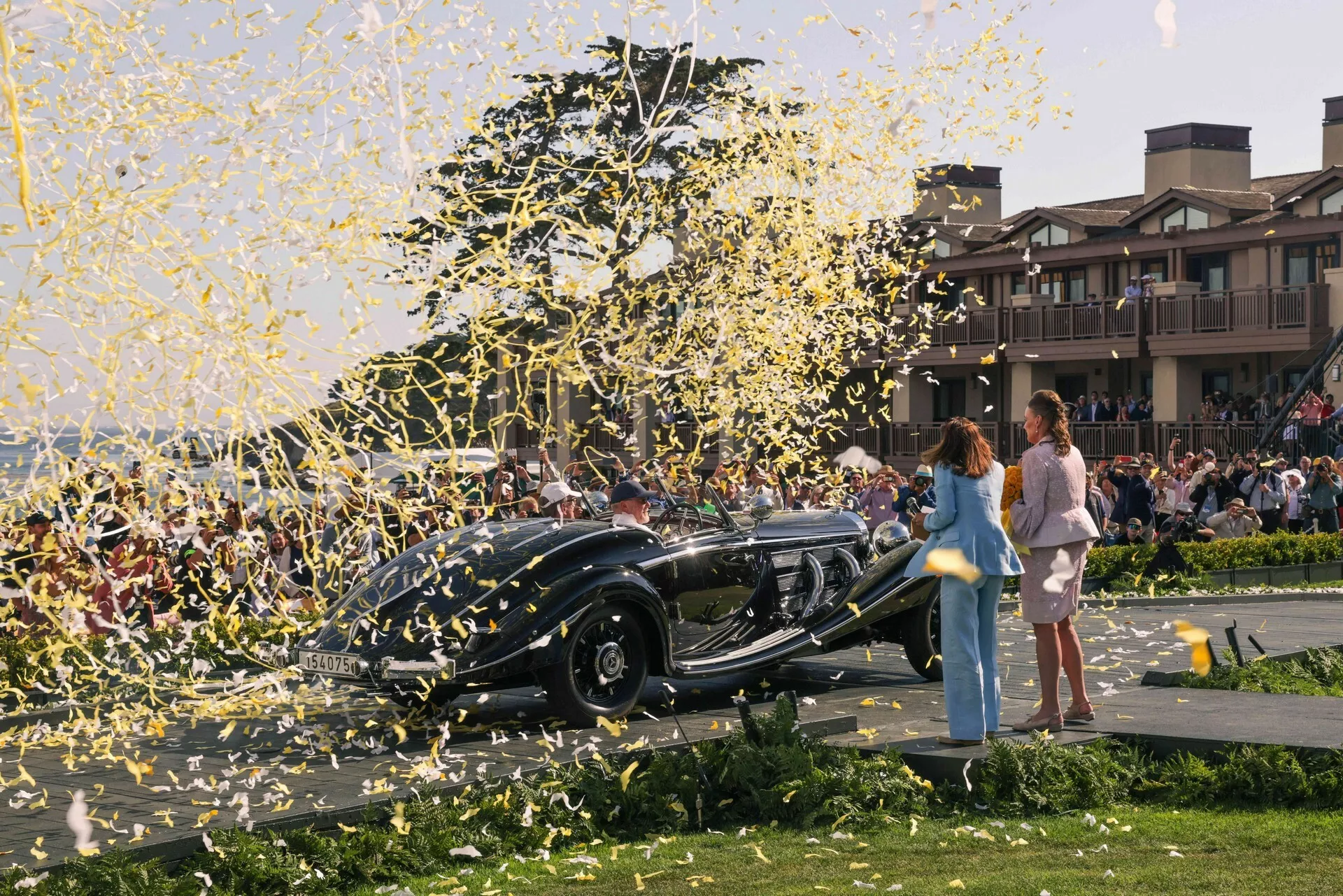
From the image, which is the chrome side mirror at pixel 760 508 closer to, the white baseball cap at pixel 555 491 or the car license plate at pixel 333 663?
the white baseball cap at pixel 555 491

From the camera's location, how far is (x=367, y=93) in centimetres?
656

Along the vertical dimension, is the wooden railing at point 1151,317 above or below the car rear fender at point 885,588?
above

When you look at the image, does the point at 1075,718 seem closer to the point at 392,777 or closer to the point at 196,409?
the point at 392,777

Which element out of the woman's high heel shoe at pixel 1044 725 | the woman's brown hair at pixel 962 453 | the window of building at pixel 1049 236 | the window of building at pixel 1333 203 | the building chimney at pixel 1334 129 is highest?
the building chimney at pixel 1334 129

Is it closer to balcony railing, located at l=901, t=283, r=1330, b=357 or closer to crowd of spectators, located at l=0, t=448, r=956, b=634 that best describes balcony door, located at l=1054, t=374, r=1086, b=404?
balcony railing, located at l=901, t=283, r=1330, b=357

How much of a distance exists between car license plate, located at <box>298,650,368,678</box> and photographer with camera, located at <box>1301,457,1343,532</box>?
19.2 metres

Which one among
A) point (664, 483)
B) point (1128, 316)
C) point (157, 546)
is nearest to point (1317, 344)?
point (1128, 316)

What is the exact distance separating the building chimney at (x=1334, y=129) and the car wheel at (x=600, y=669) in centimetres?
3610

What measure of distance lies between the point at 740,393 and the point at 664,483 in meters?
1.00

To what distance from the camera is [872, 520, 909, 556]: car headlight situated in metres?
12.3

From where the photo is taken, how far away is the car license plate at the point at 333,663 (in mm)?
9398

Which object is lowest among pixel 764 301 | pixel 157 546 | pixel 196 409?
pixel 157 546

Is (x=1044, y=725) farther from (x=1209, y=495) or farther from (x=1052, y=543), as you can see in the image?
(x=1209, y=495)

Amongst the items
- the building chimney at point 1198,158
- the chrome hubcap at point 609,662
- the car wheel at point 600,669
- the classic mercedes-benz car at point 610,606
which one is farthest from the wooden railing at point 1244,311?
the chrome hubcap at point 609,662
